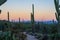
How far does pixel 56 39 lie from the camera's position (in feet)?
51.2

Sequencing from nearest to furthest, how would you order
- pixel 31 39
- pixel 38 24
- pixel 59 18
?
pixel 59 18 < pixel 31 39 < pixel 38 24

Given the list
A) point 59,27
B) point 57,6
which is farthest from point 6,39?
point 59,27

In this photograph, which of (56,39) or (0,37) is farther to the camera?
(56,39)

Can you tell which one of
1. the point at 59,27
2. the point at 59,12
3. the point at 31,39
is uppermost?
the point at 59,12

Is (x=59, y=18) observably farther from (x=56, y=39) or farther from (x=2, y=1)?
(x=2, y=1)

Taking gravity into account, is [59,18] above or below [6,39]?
above

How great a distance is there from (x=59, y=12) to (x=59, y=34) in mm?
2958

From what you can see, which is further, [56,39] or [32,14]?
[32,14]

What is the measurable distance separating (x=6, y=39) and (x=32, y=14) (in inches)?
425

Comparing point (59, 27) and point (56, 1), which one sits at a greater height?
point (56, 1)

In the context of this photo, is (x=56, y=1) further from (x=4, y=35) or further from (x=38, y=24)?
(x=38, y=24)

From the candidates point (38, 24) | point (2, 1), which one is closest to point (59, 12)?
point (2, 1)

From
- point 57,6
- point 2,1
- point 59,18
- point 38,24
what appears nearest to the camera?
point 2,1

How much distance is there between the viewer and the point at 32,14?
20406 millimetres
